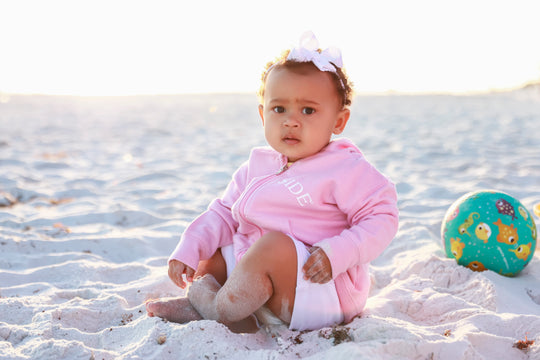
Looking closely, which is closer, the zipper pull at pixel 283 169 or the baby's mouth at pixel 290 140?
the baby's mouth at pixel 290 140

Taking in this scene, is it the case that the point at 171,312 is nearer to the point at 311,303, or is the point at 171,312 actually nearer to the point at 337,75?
the point at 311,303

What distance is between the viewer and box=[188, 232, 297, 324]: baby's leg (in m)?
1.94

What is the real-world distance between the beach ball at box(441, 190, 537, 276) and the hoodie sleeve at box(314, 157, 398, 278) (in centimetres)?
99

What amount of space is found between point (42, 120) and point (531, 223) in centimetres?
1306

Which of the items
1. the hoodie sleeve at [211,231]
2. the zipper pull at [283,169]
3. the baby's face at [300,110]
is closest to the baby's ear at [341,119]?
the baby's face at [300,110]

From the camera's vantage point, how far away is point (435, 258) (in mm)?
2971

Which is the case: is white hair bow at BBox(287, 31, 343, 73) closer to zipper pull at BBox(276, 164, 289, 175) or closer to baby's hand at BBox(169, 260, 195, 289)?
zipper pull at BBox(276, 164, 289, 175)

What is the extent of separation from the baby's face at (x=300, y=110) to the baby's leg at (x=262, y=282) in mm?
459

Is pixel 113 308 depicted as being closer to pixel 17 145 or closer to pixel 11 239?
pixel 11 239

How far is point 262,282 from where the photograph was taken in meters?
1.94

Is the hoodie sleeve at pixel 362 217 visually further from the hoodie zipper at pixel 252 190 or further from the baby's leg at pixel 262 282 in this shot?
the hoodie zipper at pixel 252 190

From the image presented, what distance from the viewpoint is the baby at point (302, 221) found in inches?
77.1

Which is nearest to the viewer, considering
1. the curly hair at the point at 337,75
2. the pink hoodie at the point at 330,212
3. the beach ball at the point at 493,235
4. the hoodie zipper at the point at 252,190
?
the pink hoodie at the point at 330,212

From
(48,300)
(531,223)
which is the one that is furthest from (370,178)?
(48,300)
